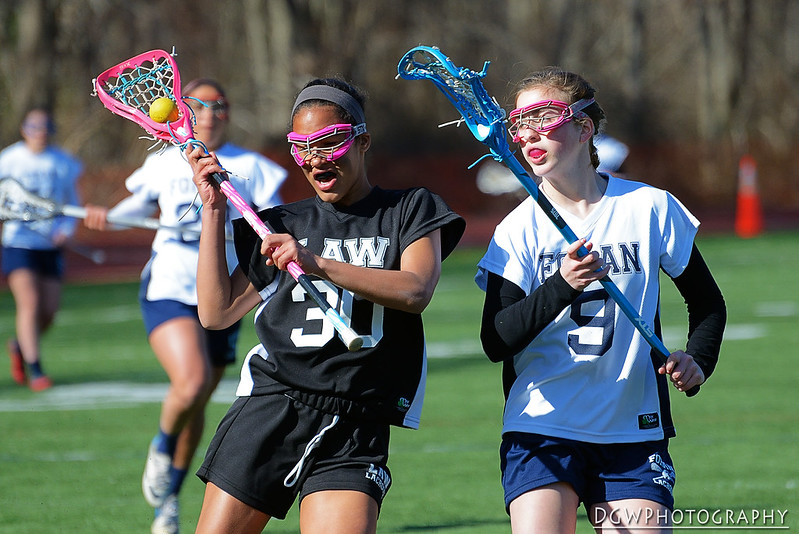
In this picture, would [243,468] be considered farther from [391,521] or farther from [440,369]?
[440,369]

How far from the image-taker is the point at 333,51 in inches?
1394

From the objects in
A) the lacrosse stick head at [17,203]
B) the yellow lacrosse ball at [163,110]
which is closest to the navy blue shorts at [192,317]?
the lacrosse stick head at [17,203]

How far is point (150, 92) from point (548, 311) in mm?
1731

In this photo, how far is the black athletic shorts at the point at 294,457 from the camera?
396 cm

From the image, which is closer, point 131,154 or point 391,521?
point 391,521

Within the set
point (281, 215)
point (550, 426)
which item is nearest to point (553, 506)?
point (550, 426)

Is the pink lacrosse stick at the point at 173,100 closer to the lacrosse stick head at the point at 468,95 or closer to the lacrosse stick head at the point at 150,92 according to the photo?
the lacrosse stick head at the point at 150,92

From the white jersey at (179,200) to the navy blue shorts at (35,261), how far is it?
188 inches

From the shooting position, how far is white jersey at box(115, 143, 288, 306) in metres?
6.47

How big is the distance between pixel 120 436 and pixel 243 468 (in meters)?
4.90

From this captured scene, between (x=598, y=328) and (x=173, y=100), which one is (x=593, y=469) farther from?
(x=173, y=100)

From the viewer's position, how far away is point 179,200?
21.7 ft

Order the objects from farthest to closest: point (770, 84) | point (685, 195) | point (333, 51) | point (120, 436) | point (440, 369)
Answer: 1. point (770, 84)
2. point (685, 195)
3. point (333, 51)
4. point (440, 369)
5. point (120, 436)

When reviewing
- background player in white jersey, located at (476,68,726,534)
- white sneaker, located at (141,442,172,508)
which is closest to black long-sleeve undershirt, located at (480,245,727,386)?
background player in white jersey, located at (476,68,726,534)
